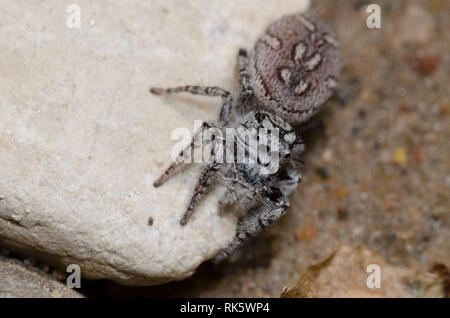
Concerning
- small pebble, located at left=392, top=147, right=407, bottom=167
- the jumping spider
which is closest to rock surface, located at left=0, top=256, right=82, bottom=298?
the jumping spider

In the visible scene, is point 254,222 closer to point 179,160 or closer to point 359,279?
point 179,160

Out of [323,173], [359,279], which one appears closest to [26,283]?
[359,279]

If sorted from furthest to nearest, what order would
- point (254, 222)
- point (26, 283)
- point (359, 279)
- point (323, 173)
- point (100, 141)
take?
point (323, 173) → point (359, 279) → point (254, 222) → point (100, 141) → point (26, 283)

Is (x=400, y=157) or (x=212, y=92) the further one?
(x=400, y=157)

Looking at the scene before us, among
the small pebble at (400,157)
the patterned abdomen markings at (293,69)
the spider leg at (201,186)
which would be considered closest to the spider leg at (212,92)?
the patterned abdomen markings at (293,69)

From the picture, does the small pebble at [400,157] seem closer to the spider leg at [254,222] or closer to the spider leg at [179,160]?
the spider leg at [254,222]

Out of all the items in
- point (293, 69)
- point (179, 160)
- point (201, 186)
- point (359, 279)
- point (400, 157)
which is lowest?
point (359, 279)
